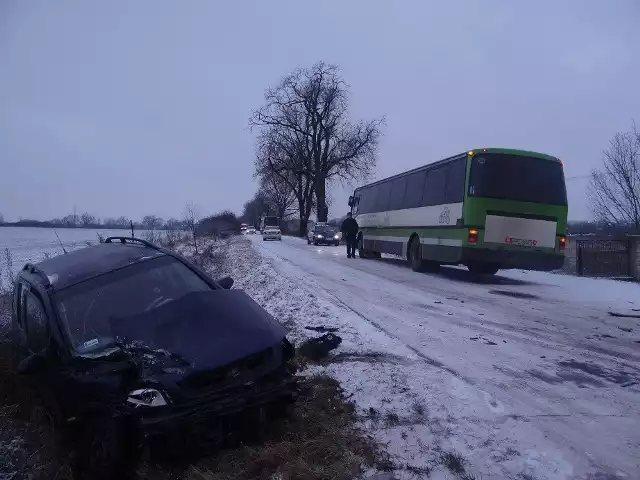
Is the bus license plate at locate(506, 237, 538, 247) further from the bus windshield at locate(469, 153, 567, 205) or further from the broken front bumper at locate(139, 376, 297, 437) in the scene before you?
the broken front bumper at locate(139, 376, 297, 437)

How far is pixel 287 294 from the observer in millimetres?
10680

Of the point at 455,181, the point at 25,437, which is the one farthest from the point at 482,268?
the point at 25,437

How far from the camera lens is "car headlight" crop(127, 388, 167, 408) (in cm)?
382

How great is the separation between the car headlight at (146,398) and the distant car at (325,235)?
120 ft

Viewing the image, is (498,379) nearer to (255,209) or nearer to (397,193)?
(397,193)

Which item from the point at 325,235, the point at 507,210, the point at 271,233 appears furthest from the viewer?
the point at 271,233

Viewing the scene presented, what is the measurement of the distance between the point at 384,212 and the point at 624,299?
10944 mm

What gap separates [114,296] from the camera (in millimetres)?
4957

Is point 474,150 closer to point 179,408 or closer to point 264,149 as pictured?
point 179,408

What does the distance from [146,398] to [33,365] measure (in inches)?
48.9

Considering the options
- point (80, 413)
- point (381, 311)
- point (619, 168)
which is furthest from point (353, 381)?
point (619, 168)

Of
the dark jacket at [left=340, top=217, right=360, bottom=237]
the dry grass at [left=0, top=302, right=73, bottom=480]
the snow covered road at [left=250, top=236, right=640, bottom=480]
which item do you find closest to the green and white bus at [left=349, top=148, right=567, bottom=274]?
the snow covered road at [left=250, top=236, right=640, bottom=480]

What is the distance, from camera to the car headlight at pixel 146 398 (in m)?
3.82

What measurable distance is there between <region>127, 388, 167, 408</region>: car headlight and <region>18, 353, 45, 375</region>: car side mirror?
1059mm
